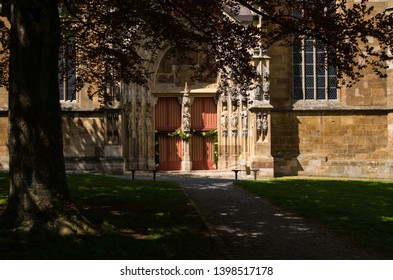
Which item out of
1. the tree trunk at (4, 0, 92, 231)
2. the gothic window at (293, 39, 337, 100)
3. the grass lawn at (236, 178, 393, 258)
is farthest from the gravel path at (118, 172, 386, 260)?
the gothic window at (293, 39, 337, 100)

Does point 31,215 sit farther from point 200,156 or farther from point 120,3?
point 200,156

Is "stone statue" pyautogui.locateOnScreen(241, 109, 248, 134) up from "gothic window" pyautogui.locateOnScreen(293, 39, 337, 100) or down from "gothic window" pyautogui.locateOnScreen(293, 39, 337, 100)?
down

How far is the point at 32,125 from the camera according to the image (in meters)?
6.88

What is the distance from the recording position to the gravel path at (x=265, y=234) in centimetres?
616

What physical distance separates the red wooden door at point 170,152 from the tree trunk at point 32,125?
1512 centimetres

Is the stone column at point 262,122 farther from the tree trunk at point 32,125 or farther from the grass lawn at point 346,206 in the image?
the tree trunk at point 32,125

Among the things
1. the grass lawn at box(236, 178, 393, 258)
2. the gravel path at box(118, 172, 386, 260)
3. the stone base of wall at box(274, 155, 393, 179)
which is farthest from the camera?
the stone base of wall at box(274, 155, 393, 179)

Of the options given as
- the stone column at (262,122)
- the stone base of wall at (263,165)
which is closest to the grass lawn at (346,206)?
the stone base of wall at (263,165)

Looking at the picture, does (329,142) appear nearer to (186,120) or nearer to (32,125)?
(186,120)

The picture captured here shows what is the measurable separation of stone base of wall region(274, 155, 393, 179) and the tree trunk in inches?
608

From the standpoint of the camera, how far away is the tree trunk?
22.4 feet

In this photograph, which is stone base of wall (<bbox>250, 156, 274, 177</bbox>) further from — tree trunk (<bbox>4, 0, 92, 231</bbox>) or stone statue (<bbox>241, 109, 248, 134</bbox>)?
tree trunk (<bbox>4, 0, 92, 231</bbox>)

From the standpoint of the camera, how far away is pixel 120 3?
35.0ft

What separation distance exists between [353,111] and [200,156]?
25.2 feet
